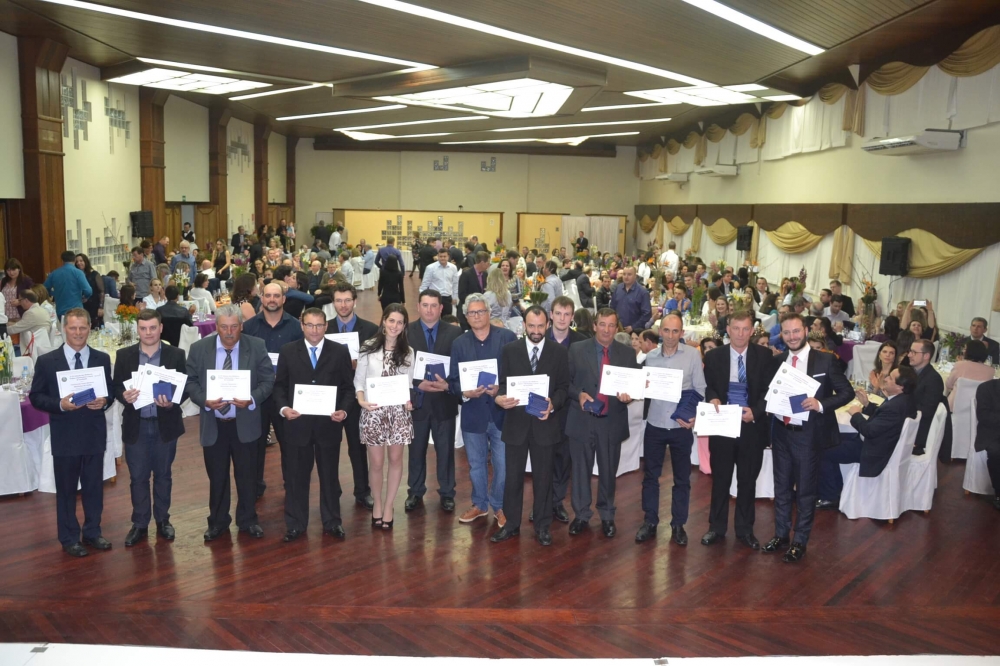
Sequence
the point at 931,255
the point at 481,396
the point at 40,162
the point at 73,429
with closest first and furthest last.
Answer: the point at 73,429
the point at 481,396
the point at 931,255
the point at 40,162

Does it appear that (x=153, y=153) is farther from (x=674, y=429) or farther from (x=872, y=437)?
(x=872, y=437)

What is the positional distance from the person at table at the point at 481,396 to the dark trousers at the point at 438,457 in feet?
0.83

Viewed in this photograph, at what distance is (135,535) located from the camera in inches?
212

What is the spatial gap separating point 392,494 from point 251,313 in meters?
2.27

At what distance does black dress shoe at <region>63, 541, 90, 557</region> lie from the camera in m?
5.20

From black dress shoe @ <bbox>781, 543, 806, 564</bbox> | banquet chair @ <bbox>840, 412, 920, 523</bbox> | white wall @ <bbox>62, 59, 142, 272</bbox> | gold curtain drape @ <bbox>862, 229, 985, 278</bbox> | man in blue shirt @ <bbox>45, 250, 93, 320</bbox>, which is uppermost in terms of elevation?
white wall @ <bbox>62, 59, 142, 272</bbox>

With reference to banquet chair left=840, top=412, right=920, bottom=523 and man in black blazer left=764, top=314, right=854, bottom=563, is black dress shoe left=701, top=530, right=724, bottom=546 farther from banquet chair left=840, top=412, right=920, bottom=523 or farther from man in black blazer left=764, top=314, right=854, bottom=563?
banquet chair left=840, top=412, right=920, bottom=523

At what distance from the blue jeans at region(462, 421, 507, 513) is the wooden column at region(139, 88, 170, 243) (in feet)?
43.2

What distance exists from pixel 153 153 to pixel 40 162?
4.47 m

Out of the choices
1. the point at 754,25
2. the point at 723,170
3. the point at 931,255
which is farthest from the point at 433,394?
the point at 723,170

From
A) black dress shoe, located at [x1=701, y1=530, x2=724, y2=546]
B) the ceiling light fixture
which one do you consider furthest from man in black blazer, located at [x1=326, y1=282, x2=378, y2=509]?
the ceiling light fixture

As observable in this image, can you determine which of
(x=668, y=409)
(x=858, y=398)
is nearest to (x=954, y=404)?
(x=858, y=398)

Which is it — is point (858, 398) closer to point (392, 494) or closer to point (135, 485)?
point (392, 494)

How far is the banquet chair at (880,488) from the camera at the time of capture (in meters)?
6.11
